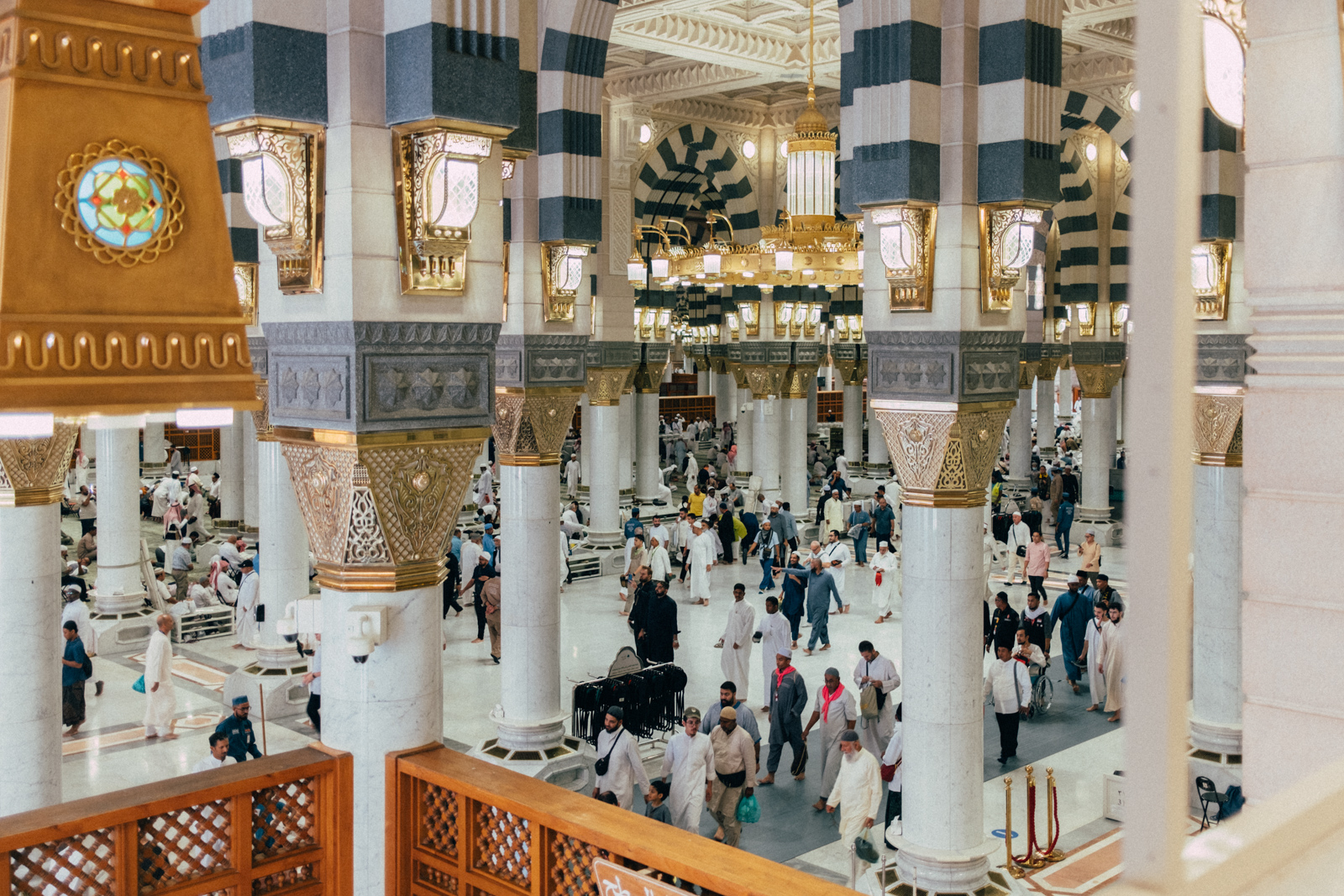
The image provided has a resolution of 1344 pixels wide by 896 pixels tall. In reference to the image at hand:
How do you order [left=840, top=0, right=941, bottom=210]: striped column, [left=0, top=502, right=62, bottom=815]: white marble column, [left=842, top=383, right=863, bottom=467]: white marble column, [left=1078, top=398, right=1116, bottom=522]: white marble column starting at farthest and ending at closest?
[left=842, top=383, right=863, bottom=467]: white marble column
[left=1078, top=398, right=1116, bottom=522]: white marble column
[left=0, top=502, right=62, bottom=815]: white marble column
[left=840, top=0, right=941, bottom=210]: striped column

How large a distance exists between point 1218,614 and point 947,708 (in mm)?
2890

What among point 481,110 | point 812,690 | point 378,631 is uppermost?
point 481,110

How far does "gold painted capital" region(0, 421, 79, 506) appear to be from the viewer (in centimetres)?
537

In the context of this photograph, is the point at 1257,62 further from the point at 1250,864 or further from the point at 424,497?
the point at 424,497

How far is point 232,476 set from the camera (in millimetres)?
13727

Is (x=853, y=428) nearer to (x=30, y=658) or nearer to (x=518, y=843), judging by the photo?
(x=30, y=658)

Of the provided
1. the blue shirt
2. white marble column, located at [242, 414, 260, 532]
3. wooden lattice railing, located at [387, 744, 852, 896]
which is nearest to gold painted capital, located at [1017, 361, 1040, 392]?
white marble column, located at [242, 414, 260, 532]

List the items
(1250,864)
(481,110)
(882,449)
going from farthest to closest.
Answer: (882,449), (481,110), (1250,864)

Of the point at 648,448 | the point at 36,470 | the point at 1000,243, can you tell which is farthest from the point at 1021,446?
the point at 36,470

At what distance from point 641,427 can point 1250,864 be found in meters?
15.7

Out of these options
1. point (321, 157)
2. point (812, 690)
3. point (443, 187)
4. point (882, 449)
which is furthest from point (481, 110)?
point (882, 449)

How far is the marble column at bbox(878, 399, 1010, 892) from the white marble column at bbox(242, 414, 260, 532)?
837 centimetres

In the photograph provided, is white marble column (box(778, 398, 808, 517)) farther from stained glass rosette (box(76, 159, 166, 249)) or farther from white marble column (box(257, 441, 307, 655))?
stained glass rosette (box(76, 159, 166, 249))

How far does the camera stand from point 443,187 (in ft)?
12.6
